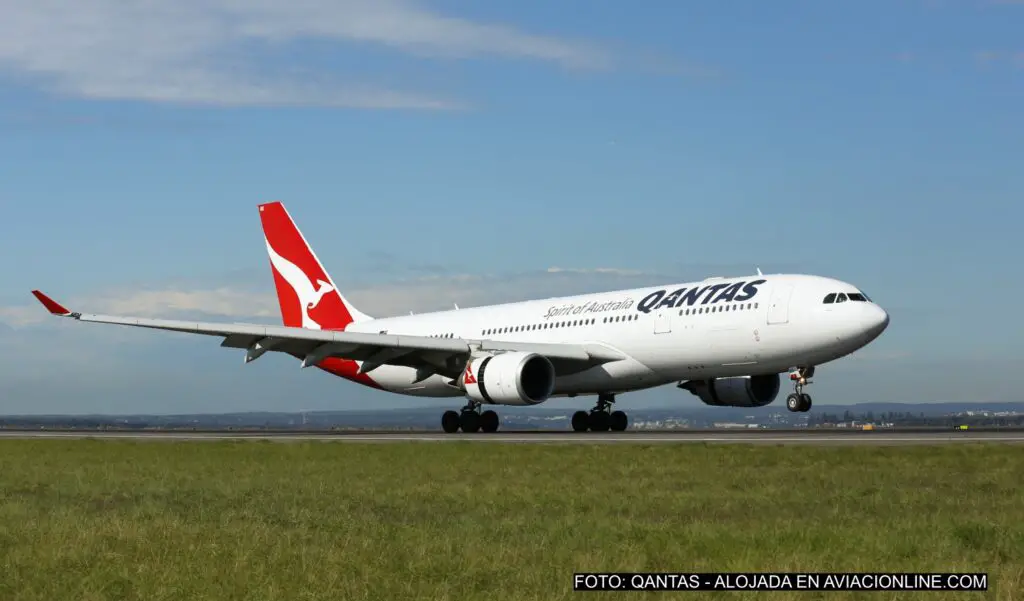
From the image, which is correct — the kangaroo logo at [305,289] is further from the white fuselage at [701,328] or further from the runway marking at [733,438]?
the runway marking at [733,438]

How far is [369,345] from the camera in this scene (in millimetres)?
37719

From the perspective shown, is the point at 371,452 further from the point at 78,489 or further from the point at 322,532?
the point at 322,532

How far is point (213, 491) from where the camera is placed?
16875 mm

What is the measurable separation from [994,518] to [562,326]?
26832mm

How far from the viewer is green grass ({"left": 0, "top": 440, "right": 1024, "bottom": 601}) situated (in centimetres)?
911

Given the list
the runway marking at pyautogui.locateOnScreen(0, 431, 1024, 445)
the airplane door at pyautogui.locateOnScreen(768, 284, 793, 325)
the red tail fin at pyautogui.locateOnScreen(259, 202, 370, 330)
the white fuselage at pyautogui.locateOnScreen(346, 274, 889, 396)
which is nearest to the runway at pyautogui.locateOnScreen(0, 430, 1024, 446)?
the runway marking at pyautogui.locateOnScreen(0, 431, 1024, 445)

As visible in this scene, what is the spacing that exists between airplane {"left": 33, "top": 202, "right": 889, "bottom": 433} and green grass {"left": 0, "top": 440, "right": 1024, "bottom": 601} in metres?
9.65

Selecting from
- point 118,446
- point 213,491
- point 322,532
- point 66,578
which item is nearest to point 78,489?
point 213,491

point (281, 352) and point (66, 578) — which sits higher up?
point (281, 352)

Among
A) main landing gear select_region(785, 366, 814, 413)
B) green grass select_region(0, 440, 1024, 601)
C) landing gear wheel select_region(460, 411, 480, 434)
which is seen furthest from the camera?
landing gear wheel select_region(460, 411, 480, 434)

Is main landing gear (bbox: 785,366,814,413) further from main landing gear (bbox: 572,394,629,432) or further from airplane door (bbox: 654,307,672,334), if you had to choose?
main landing gear (bbox: 572,394,629,432)

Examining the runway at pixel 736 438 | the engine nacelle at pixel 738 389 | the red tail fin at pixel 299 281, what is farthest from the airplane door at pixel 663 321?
the red tail fin at pixel 299 281

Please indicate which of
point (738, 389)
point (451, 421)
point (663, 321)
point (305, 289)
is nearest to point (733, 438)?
point (663, 321)

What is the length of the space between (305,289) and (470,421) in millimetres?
12840
